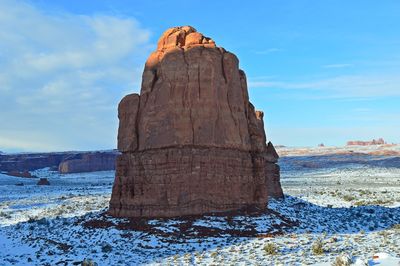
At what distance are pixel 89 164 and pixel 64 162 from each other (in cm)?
667

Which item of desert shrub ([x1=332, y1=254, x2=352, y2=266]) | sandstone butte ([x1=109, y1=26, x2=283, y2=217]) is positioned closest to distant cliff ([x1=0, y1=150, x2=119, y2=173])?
sandstone butte ([x1=109, y1=26, x2=283, y2=217])

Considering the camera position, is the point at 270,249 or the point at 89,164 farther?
the point at 89,164

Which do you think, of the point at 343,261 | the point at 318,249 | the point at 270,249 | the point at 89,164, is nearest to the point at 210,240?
the point at 270,249

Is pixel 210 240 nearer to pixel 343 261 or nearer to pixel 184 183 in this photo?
pixel 184 183

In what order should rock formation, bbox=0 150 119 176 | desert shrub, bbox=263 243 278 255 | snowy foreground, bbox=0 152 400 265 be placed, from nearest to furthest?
snowy foreground, bbox=0 152 400 265, desert shrub, bbox=263 243 278 255, rock formation, bbox=0 150 119 176

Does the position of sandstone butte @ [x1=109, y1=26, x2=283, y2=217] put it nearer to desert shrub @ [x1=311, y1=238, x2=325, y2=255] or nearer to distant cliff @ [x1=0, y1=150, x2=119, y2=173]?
desert shrub @ [x1=311, y1=238, x2=325, y2=255]

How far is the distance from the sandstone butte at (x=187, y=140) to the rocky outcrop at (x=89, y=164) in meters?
103

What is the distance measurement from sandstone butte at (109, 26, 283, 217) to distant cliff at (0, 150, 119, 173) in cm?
10348

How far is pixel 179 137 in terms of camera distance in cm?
2361

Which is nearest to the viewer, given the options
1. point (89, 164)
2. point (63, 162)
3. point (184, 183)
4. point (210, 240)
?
point (210, 240)

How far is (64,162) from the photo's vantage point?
12700 centimetres

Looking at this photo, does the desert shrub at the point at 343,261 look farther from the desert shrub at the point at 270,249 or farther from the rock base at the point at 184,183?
the rock base at the point at 184,183

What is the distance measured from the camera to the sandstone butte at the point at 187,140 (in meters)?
23.4

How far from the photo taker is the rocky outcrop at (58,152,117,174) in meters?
125
